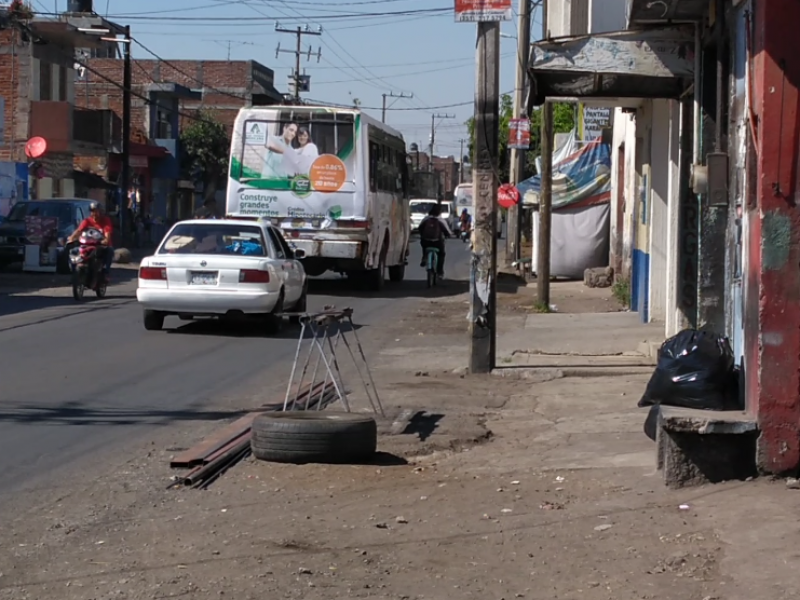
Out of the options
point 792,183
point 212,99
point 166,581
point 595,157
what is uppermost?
point 212,99

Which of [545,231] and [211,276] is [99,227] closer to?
[211,276]

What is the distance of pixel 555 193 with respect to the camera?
30.4 m

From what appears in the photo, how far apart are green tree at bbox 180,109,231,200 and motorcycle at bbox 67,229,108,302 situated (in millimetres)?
41346

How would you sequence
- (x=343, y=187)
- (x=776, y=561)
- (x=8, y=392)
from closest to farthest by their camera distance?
(x=776, y=561), (x=8, y=392), (x=343, y=187)

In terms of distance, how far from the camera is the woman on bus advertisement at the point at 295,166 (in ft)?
78.2

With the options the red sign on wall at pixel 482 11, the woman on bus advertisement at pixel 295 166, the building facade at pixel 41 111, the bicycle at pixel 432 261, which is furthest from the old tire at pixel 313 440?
the building facade at pixel 41 111

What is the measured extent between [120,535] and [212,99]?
67.9 meters

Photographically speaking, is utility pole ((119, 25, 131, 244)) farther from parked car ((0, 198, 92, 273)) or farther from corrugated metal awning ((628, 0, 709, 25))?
corrugated metal awning ((628, 0, 709, 25))

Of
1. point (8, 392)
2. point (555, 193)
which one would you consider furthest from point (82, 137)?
point (8, 392)

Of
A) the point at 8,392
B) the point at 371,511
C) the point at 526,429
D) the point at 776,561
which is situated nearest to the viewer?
the point at 776,561

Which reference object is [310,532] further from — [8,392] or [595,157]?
[595,157]

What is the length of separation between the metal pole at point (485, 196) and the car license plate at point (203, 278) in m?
4.64

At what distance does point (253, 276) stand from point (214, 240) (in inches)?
38.4

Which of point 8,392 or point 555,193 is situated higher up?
point 555,193
